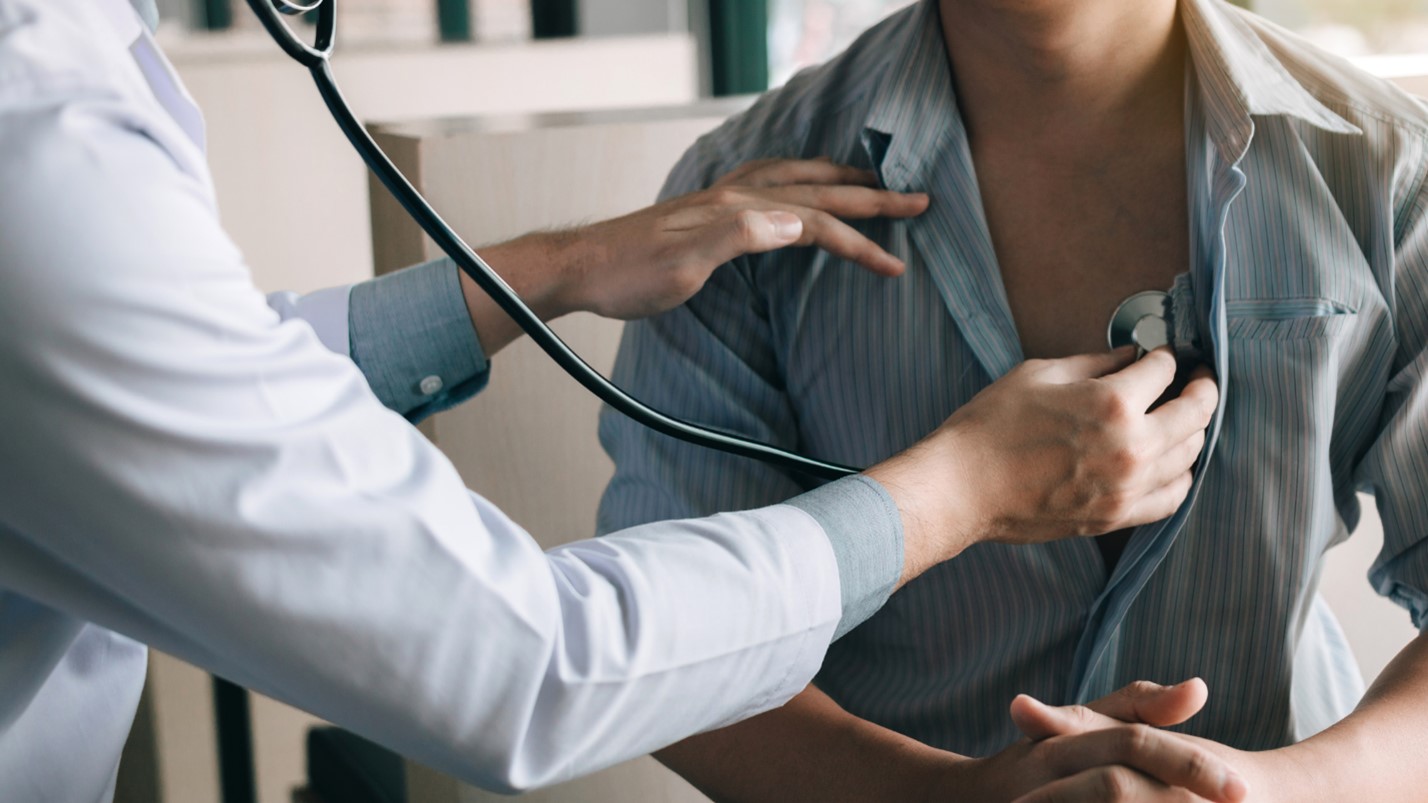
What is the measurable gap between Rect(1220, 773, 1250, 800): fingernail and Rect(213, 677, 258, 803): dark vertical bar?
5.22 feet

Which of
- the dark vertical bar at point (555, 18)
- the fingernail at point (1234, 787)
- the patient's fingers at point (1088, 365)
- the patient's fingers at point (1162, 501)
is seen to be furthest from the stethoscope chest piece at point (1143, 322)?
the dark vertical bar at point (555, 18)

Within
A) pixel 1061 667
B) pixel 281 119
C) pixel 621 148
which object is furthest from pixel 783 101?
pixel 281 119

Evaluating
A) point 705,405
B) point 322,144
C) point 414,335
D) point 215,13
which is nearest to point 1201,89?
point 705,405

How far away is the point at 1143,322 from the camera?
1057mm

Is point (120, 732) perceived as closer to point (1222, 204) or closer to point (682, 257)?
point (682, 257)

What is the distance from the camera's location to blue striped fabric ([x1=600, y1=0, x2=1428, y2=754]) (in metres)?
1.02

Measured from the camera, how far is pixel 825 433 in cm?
117

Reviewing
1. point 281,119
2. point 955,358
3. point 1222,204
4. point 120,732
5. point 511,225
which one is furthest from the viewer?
point 281,119

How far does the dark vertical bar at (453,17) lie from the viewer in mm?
3623

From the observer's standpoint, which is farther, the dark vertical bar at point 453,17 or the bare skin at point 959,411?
the dark vertical bar at point 453,17

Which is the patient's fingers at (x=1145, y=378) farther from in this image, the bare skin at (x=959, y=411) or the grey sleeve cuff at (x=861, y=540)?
the grey sleeve cuff at (x=861, y=540)

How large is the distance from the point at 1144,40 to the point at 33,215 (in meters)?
0.87

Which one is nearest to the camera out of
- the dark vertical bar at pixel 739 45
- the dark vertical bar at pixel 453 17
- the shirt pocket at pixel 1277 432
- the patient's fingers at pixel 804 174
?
the shirt pocket at pixel 1277 432

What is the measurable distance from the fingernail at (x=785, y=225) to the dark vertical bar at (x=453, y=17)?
2799 millimetres
